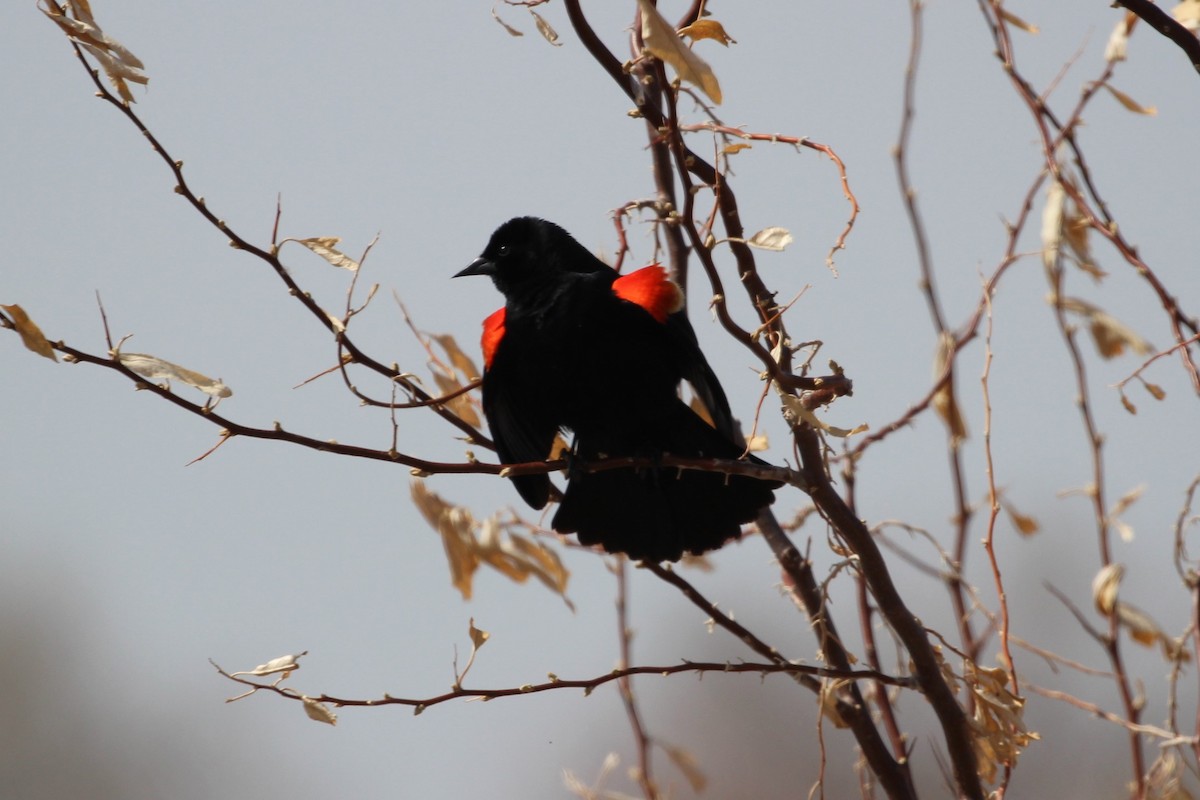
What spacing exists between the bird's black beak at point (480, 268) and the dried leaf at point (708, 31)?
188 cm

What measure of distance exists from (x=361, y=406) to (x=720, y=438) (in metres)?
1.17

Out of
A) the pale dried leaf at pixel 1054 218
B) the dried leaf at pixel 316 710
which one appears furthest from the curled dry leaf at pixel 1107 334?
the dried leaf at pixel 316 710

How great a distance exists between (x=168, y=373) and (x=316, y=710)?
0.60 metres

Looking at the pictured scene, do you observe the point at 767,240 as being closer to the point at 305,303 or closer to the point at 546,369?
the point at 305,303

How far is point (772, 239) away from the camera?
191 cm

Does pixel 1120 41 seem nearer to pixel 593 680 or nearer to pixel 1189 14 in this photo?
pixel 1189 14

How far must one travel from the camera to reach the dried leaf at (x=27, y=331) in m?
1.64

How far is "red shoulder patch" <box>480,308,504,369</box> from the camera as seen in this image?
3107 millimetres

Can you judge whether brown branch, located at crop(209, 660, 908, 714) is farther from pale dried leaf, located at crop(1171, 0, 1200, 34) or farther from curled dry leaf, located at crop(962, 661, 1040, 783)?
pale dried leaf, located at crop(1171, 0, 1200, 34)

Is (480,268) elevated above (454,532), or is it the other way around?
(480,268)

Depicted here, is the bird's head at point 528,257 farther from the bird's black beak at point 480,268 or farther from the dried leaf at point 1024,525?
the dried leaf at point 1024,525

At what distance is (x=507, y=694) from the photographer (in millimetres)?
1992

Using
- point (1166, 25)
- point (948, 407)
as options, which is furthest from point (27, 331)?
point (948, 407)

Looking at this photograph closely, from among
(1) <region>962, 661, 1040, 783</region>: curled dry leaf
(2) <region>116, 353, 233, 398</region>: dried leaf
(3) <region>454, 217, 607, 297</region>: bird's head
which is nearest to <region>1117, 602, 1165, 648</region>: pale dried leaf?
(1) <region>962, 661, 1040, 783</region>: curled dry leaf
